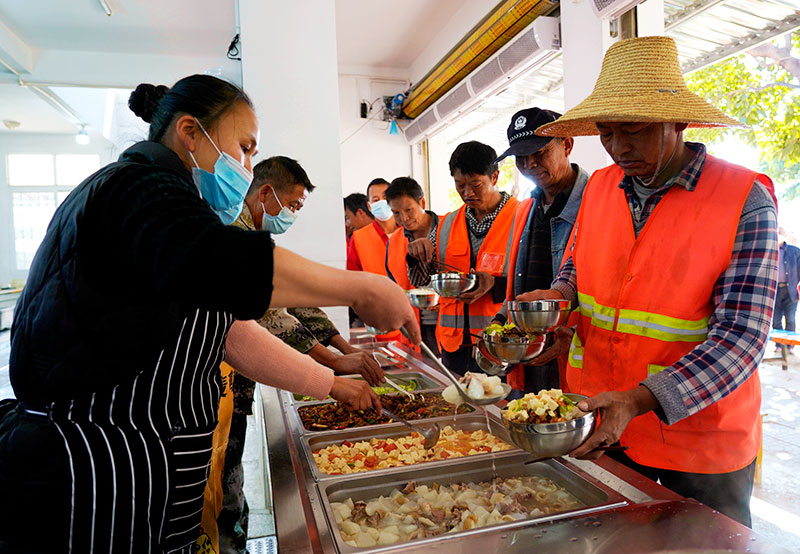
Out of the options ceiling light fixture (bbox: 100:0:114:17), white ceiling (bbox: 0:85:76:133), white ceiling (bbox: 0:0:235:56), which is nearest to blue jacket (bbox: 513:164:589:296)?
white ceiling (bbox: 0:0:235:56)

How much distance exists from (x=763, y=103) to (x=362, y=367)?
5.55 meters

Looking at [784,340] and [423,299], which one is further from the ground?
[423,299]

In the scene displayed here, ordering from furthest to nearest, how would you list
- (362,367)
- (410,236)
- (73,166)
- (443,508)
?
(73,166)
(410,236)
(362,367)
(443,508)

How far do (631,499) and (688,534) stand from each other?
18cm

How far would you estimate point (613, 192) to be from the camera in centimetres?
172

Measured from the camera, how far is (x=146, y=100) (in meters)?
1.53

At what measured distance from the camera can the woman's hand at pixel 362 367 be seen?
90.7 inches

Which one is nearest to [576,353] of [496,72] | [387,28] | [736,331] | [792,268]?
[736,331]

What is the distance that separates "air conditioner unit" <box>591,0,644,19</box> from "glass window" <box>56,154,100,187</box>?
13464mm

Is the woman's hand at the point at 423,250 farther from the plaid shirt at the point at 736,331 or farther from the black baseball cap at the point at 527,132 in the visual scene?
the plaid shirt at the point at 736,331

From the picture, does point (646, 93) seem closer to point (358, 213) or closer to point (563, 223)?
point (563, 223)

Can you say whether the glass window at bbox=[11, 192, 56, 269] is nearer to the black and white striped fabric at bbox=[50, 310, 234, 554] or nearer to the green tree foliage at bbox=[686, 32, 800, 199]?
the green tree foliage at bbox=[686, 32, 800, 199]

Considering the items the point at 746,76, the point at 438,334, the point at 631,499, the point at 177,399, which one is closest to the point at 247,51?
the point at 438,334

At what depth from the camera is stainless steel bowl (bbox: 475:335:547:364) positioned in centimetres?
166
